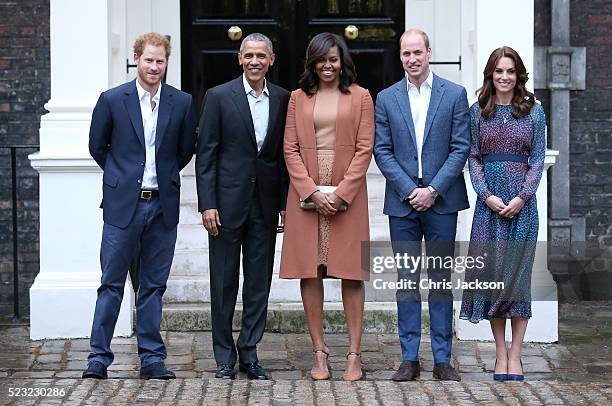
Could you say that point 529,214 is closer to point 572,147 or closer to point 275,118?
point 275,118

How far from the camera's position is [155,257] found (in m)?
7.10

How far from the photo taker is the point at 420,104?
23.1 ft

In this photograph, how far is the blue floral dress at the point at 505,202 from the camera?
22.8ft

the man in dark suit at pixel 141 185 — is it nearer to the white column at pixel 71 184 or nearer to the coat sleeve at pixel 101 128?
the coat sleeve at pixel 101 128

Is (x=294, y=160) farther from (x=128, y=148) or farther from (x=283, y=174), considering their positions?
(x=128, y=148)

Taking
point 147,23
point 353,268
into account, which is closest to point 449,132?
point 353,268

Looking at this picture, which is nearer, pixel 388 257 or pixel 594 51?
pixel 388 257

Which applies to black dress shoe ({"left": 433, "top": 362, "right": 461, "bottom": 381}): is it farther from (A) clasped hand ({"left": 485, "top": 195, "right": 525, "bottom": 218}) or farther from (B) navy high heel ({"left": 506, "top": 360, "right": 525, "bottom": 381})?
(A) clasped hand ({"left": 485, "top": 195, "right": 525, "bottom": 218})

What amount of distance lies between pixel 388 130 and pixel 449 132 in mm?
322

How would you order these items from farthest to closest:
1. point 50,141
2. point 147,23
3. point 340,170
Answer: point 147,23 → point 50,141 → point 340,170

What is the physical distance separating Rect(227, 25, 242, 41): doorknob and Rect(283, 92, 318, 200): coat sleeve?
2.78m

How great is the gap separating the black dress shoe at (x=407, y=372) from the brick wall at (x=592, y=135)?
3347mm

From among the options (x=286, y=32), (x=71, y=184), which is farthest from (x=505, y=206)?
(x=286, y=32)

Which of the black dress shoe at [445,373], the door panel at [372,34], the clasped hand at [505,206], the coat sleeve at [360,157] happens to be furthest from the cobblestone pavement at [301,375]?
the door panel at [372,34]
